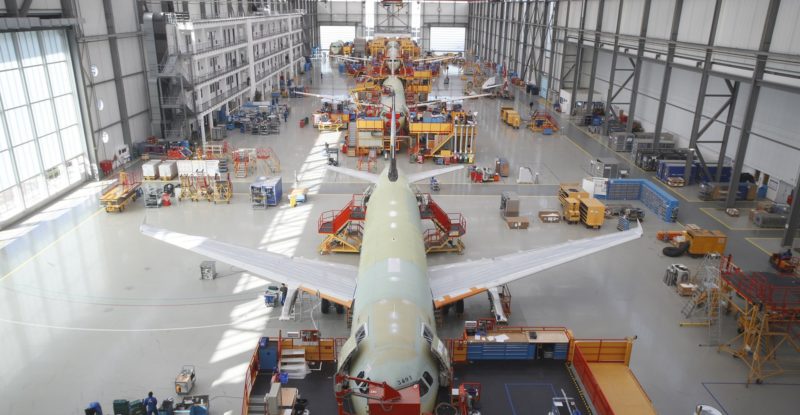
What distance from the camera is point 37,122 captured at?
120ft

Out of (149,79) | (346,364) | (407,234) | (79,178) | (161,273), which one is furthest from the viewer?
(149,79)

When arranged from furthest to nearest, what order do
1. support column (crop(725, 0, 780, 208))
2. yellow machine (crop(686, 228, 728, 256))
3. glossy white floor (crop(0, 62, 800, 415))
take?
support column (crop(725, 0, 780, 208))
yellow machine (crop(686, 228, 728, 256))
glossy white floor (crop(0, 62, 800, 415))

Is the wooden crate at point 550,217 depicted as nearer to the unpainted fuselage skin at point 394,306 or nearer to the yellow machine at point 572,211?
the yellow machine at point 572,211

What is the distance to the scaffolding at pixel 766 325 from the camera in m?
20.2

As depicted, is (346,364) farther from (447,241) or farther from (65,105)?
(65,105)

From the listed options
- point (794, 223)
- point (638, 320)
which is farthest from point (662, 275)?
point (794, 223)

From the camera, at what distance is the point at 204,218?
3525cm

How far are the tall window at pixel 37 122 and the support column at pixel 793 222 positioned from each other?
4817 centimetres

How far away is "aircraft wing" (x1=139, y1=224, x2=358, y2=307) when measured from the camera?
21.7 m

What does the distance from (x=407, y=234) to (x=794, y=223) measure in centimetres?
2480

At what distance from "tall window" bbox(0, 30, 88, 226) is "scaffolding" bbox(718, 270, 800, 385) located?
40779 millimetres

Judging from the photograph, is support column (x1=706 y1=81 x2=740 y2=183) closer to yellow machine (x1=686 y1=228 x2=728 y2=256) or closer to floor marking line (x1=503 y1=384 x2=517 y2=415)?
yellow machine (x1=686 y1=228 x2=728 y2=256)

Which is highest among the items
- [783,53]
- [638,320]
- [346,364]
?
A: [783,53]

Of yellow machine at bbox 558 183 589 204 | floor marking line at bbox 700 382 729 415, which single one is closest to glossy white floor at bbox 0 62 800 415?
floor marking line at bbox 700 382 729 415
